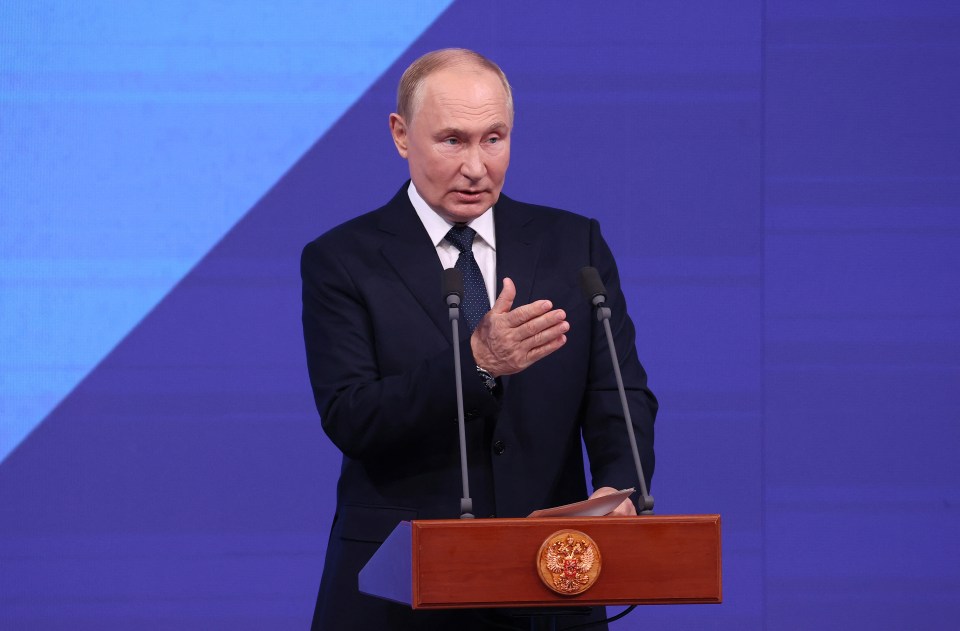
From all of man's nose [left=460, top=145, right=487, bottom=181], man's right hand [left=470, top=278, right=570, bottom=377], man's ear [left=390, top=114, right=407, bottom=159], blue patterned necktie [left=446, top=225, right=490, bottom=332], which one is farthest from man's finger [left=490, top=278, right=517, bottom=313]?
man's ear [left=390, top=114, right=407, bottom=159]

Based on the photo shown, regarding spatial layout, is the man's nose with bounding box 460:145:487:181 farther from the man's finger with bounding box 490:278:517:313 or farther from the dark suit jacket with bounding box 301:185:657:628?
the man's finger with bounding box 490:278:517:313

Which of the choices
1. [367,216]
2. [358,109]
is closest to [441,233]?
[367,216]

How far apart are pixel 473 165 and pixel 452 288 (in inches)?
15.3

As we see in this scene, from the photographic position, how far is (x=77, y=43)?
11.4 feet

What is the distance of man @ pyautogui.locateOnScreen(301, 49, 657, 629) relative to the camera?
2.16 metres

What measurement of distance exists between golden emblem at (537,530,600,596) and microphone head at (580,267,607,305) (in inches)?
17.1

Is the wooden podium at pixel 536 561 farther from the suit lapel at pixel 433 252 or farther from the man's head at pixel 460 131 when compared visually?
the man's head at pixel 460 131

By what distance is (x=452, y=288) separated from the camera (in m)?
1.95

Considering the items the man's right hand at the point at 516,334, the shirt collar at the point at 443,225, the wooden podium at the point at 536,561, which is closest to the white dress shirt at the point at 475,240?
the shirt collar at the point at 443,225

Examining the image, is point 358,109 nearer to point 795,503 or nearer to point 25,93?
point 25,93

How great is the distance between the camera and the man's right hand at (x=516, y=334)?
186cm

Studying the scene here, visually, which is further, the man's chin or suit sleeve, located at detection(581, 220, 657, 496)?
the man's chin

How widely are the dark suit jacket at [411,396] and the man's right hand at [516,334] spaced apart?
14 cm

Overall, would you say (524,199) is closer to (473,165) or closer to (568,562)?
(473,165)
